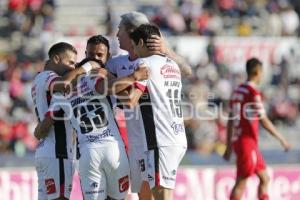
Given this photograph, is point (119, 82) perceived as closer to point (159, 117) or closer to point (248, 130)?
point (159, 117)

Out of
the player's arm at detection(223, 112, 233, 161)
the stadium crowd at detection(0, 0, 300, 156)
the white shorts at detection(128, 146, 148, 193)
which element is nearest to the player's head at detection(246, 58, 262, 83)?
the player's arm at detection(223, 112, 233, 161)

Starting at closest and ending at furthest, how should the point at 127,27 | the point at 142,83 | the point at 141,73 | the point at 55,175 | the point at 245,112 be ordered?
the point at 141,73
the point at 142,83
the point at 55,175
the point at 127,27
the point at 245,112

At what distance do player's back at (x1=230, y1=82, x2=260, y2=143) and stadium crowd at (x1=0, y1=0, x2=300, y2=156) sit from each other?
6.15m

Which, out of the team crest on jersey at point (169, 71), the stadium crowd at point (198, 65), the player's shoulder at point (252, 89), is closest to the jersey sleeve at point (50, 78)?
the team crest on jersey at point (169, 71)

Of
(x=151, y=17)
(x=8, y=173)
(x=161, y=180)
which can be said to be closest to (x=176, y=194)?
(x=8, y=173)

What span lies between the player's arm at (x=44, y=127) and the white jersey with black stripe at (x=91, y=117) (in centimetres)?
42

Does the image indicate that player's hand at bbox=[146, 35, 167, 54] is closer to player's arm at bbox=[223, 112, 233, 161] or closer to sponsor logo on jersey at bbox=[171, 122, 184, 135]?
sponsor logo on jersey at bbox=[171, 122, 184, 135]

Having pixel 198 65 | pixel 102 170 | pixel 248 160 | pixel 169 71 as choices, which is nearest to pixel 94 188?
pixel 102 170

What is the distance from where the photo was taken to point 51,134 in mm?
9898

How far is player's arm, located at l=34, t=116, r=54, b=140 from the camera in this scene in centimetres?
973

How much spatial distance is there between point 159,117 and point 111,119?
1.51 ft

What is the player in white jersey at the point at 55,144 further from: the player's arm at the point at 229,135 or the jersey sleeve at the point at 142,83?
the player's arm at the point at 229,135

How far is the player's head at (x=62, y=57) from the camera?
9.87m

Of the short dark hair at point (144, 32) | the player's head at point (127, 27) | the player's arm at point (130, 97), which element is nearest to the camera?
the player's arm at point (130, 97)
